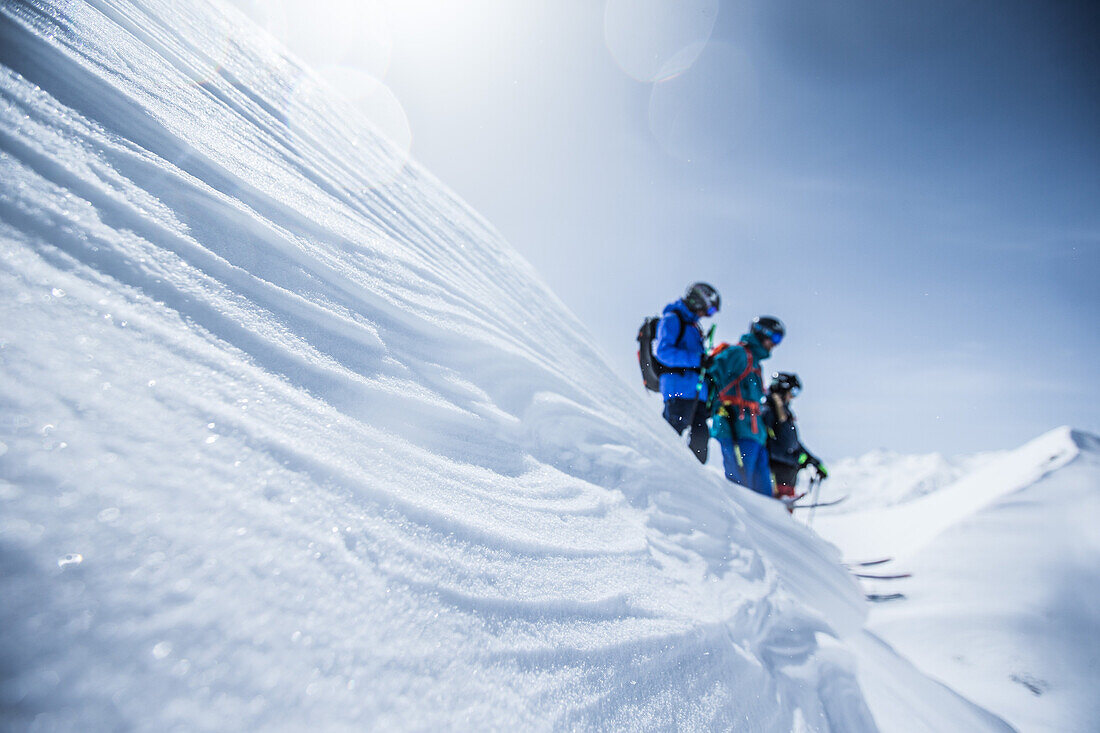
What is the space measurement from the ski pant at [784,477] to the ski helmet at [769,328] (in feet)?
5.31

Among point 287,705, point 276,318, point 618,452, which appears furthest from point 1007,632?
point 276,318

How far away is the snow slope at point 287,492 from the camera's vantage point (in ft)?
1.42

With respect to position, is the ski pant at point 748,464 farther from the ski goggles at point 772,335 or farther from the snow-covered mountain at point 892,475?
the snow-covered mountain at point 892,475

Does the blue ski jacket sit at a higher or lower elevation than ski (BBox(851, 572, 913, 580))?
higher

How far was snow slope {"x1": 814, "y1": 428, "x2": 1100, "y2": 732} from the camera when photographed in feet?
7.79

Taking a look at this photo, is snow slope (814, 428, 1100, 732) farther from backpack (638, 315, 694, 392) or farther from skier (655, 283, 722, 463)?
backpack (638, 315, 694, 392)

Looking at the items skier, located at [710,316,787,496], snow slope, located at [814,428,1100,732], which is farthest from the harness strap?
snow slope, located at [814,428,1100,732]

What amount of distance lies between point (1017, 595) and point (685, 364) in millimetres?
2828

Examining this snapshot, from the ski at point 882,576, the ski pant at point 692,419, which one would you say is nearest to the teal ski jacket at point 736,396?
the ski pant at point 692,419

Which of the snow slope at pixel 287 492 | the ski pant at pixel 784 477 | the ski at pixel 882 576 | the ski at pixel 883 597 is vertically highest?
the ski pant at pixel 784 477

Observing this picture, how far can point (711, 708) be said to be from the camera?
869mm

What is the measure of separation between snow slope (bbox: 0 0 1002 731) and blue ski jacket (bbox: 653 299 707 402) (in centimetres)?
222

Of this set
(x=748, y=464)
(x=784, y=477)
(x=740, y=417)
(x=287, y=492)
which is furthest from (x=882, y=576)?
(x=287, y=492)

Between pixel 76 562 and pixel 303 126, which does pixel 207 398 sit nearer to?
pixel 76 562
